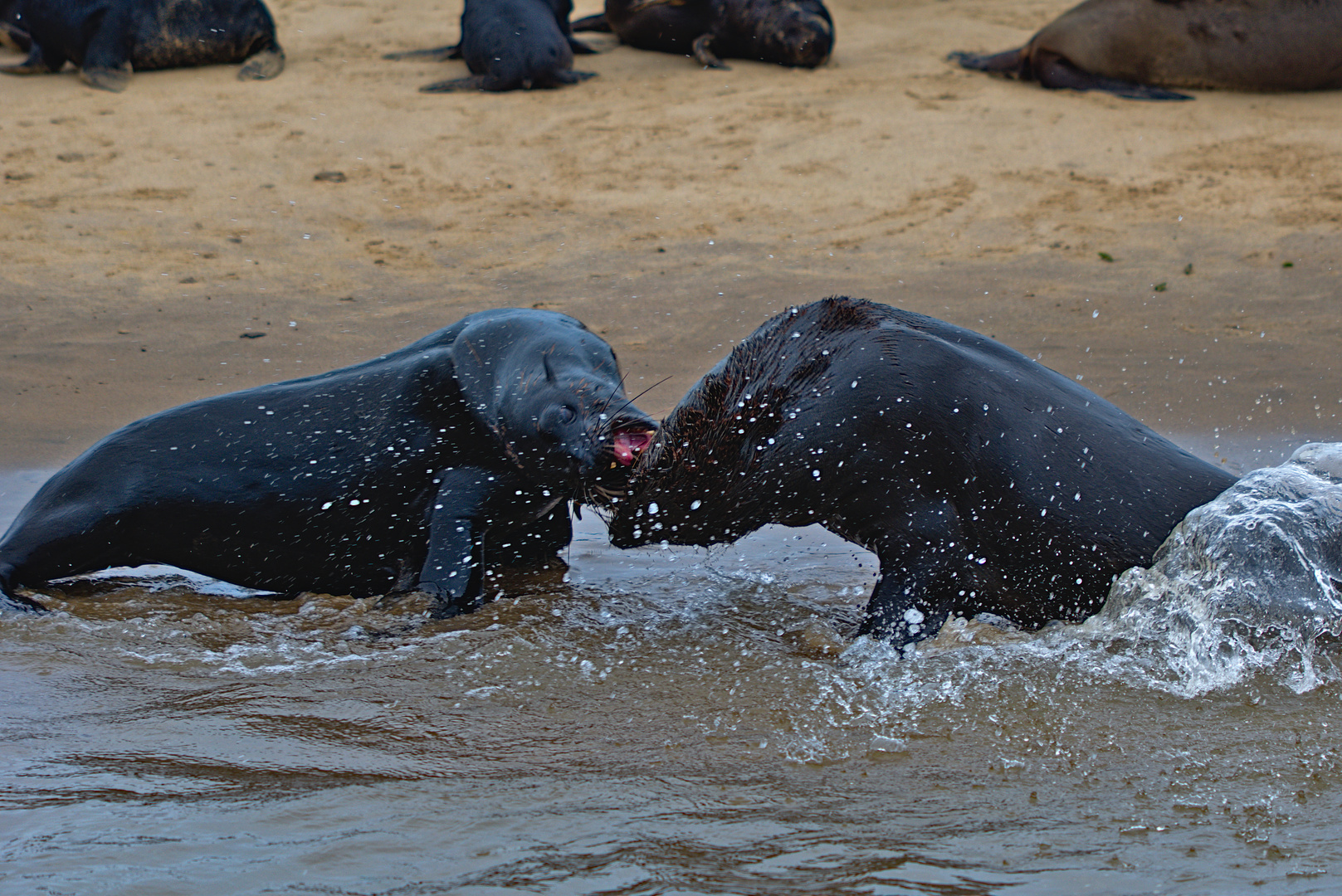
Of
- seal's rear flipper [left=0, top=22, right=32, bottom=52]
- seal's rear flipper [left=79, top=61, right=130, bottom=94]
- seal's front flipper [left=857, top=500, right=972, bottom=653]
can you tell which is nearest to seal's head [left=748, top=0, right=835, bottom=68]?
seal's rear flipper [left=79, top=61, right=130, bottom=94]

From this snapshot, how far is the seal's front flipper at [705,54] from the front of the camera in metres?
10.6

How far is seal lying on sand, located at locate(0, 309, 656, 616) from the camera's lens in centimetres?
397

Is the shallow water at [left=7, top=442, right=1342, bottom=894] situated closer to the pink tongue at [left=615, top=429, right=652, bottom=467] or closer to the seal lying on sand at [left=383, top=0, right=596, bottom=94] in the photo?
the pink tongue at [left=615, top=429, right=652, bottom=467]

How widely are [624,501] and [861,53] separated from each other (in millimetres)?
8172

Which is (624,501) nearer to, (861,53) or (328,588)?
(328,588)

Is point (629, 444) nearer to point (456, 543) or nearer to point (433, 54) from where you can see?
point (456, 543)

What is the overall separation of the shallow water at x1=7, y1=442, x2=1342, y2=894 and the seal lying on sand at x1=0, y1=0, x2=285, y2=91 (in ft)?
23.1

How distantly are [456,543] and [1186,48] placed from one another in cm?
801

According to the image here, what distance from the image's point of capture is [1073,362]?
5953mm

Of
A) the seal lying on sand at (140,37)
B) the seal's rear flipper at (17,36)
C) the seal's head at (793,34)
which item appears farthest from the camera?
the seal's head at (793,34)

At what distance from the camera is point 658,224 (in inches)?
304

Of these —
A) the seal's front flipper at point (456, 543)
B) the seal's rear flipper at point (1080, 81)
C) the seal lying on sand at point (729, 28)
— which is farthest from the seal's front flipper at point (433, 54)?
the seal's front flipper at point (456, 543)

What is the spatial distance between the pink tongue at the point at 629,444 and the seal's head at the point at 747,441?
0.04m

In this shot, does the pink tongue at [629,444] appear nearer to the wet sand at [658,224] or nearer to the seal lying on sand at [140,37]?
the wet sand at [658,224]
